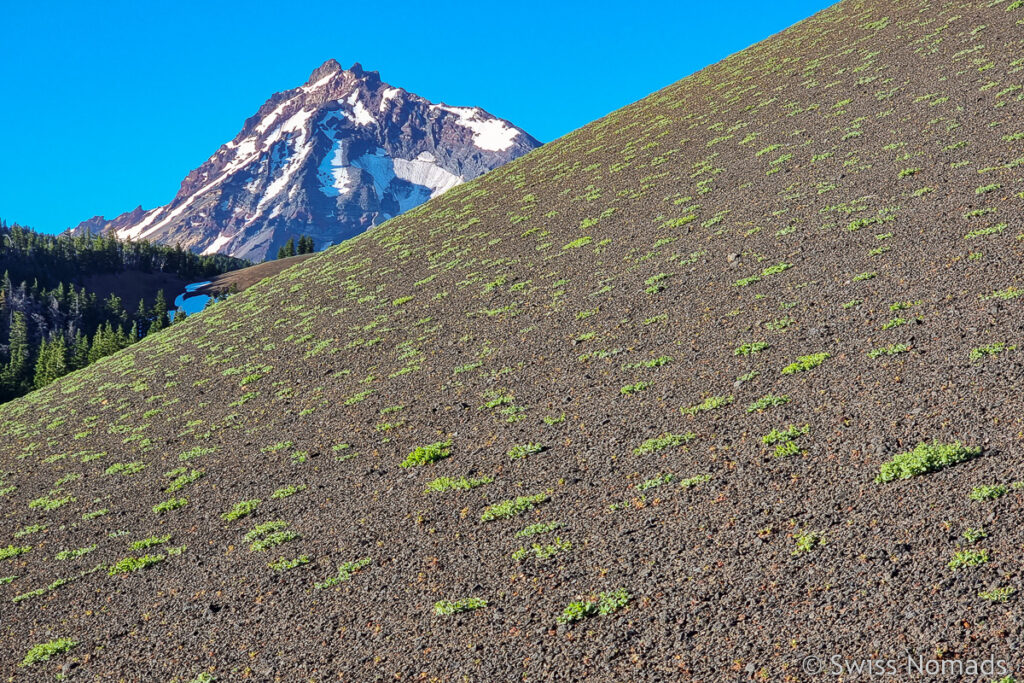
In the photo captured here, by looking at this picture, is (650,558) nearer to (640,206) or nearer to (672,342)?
(672,342)

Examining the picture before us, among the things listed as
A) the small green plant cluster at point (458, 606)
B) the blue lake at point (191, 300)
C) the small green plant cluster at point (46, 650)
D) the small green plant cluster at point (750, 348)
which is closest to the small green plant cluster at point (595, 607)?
the small green plant cluster at point (458, 606)

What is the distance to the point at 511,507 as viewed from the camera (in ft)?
40.3

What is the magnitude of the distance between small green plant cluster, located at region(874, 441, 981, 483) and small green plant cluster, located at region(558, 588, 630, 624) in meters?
4.01

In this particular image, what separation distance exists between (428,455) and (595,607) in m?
6.81

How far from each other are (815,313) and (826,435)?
5.94 metres

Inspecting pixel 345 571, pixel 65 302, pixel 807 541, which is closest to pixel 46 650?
pixel 345 571

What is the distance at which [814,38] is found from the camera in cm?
4688

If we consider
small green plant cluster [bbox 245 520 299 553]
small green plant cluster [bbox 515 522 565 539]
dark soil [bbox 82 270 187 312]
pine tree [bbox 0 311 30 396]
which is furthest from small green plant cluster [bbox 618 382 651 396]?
dark soil [bbox 82 270 187 312]

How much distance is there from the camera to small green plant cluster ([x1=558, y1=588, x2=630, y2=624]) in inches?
356

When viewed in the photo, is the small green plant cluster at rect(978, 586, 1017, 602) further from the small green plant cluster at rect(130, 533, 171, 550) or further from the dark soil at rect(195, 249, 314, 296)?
the dark soil at rect(195, 249, 314, 296)

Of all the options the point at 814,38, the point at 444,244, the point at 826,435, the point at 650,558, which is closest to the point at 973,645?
the point at 650,558

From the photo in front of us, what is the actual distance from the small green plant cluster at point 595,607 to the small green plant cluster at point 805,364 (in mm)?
6996

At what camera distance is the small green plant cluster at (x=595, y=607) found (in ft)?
29.7

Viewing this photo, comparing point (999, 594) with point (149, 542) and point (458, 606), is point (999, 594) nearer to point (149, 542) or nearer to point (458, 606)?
point (458, 606)
